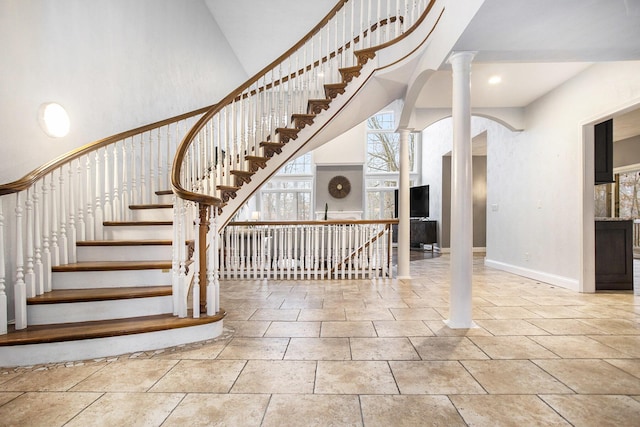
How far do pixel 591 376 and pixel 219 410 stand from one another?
2160 millimetres

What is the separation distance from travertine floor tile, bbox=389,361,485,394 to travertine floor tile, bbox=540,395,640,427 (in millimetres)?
372

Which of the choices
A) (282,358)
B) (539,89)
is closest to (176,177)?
(282,358)

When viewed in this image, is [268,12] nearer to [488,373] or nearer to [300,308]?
[300,308]

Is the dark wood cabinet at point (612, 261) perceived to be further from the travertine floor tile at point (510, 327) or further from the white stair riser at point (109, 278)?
the white stair riser at point (109, 278)

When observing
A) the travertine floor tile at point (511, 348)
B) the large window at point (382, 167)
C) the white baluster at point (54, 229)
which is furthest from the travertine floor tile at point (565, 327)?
the large window at point (382, 167)

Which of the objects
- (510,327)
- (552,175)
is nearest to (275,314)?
(510,327)

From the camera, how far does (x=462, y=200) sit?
2984mm

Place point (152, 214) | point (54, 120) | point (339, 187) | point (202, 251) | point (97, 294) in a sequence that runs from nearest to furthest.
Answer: point (97, 294), point (202, 251), point (54, 120), point (152, 214), point (339, 187)

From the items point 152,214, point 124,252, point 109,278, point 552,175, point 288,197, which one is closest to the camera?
A: point 109,278

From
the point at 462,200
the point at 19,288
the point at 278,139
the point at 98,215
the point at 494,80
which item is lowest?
the point at 19,288

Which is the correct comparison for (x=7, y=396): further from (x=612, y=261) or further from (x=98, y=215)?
(x=612, y=261)

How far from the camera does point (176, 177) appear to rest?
278 centimetres

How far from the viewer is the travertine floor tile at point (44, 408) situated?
5.27ft

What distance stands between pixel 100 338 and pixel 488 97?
5.46 meters
